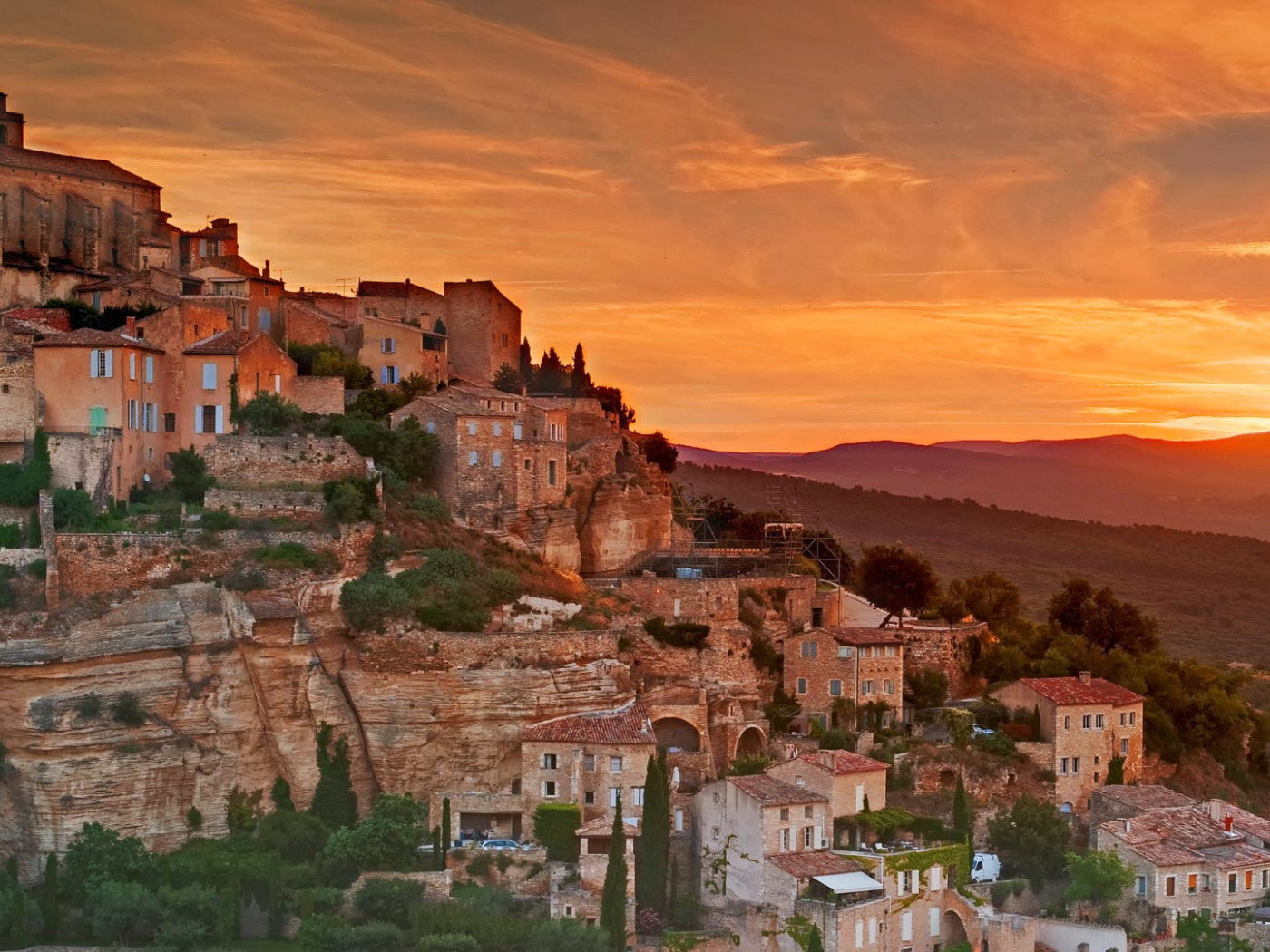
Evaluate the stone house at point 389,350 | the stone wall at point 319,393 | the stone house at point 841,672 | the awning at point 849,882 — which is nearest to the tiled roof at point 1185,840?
the awning at point 849,882

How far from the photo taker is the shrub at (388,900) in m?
40.2

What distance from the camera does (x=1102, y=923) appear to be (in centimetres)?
4288

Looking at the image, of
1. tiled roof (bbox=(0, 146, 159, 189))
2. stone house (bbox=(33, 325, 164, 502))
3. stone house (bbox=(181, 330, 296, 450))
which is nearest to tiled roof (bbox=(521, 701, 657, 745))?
stone house (bbox=(181, 330, 296, 450))

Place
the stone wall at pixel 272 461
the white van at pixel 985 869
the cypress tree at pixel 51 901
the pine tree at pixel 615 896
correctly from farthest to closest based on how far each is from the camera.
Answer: the stone wall at pixel 272 461
the white van at pixel 985 869
the cypress tree at pixel 51 901
the pine tree at pixel 615 896

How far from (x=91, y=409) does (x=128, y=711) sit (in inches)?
317

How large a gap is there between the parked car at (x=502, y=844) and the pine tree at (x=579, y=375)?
22.1 meters

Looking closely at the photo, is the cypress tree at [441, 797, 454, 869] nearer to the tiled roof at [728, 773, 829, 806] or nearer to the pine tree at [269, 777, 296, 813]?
the pine tree at [269, 777, 296, 813]

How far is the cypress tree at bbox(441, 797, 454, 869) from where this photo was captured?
41.7 m

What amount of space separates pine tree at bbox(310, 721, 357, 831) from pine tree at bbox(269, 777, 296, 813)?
514 millimetres

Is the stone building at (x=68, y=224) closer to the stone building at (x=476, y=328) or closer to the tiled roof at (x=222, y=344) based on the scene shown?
the tiled roof at (x=222, y=344)

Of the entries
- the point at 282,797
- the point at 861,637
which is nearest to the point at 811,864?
the point at 861,637

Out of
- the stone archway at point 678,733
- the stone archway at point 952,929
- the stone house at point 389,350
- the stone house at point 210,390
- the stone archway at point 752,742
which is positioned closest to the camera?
the stone archway at point 952,929

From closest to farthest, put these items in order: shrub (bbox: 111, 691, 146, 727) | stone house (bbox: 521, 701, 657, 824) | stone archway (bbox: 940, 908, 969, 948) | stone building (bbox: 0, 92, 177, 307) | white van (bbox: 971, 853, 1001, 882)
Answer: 1. shrub (bbox: 111, 691, 146, 727)
2. stone archway (bbox: 940, 908, 969, 948)
3. stone house (bbox: 521, 701, 657, 824)
4. white van (bbox: 971, 853, 1001, 882)
5. stone building (bbox: 0, 92, 177, 307)

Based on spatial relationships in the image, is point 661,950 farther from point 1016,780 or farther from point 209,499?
point 209,499
